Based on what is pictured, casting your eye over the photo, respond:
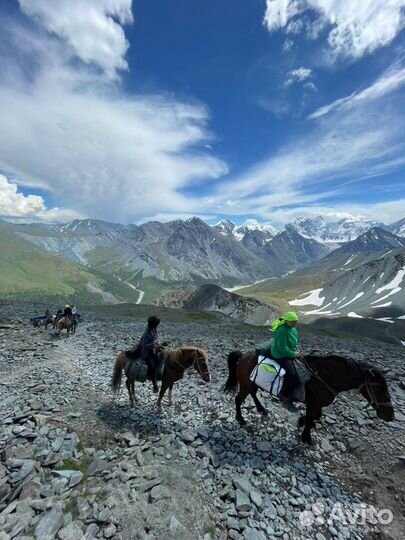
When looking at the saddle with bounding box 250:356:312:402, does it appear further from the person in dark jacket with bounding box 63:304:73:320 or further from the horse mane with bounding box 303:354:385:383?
the person in dark jacket with bounding box 63:304:73:320

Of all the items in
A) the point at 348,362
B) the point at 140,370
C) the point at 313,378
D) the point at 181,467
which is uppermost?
the point at 348,362

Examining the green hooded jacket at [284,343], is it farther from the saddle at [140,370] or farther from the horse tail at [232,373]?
the saddle at [140,370]

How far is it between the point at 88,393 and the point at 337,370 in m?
11.0

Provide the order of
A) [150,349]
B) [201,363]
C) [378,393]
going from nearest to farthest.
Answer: [378,393]
[201,363]
[150,349]

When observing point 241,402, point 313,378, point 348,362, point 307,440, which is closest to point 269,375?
point 313,378

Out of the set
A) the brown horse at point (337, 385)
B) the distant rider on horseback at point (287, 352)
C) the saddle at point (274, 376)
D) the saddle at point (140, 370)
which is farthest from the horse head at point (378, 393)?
the saddle at point (140, 370)

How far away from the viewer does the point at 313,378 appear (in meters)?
10.4

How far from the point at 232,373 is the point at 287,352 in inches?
107

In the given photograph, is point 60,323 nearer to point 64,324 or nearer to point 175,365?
point 64,324

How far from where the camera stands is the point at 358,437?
1084 cm

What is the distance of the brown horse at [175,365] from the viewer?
39.0 ft

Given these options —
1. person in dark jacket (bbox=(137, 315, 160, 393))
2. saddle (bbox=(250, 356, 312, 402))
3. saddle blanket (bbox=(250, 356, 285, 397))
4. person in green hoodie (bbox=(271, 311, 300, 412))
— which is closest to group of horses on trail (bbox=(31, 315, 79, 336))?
person in dark jacket (bbox=(137, 315, 160, 393))

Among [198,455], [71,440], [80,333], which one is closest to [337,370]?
[198,455]

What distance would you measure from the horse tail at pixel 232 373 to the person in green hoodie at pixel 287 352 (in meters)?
1.69
